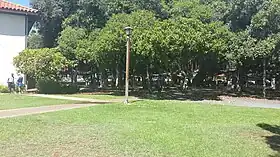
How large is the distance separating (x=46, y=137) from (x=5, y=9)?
67.4 feet

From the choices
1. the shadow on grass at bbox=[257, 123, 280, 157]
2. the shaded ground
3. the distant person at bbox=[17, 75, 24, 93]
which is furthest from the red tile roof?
the shadow on grass at bbox=[257, 123, 280, 157]

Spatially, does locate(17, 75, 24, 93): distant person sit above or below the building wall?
below

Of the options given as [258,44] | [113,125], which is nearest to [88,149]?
[113,125]

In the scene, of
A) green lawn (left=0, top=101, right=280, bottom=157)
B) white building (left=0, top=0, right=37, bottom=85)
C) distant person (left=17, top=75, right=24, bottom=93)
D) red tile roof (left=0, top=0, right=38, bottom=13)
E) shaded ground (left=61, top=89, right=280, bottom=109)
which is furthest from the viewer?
white building (left=0, top=0, right=37, bottom=85)

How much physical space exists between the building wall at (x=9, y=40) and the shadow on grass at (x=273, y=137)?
20351 millimetres

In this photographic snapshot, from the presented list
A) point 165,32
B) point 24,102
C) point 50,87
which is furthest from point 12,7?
point 24,102

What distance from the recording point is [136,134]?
33.1ft

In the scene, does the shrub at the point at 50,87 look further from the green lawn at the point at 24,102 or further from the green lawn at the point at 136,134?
the green lawn at the point at 136,134

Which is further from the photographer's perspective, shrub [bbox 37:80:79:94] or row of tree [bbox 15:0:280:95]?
shrub [bbox 37:80:79:94]

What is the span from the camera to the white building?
1112 inches

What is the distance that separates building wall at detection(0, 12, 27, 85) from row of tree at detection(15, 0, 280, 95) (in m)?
2.68

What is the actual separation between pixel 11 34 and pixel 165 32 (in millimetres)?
11782

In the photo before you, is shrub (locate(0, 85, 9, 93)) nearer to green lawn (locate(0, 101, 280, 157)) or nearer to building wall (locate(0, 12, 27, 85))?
building wall (locate(0, 12, 27, 85))

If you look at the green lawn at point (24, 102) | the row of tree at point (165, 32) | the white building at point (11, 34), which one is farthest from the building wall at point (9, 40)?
the green lawn at point (24, 102)
